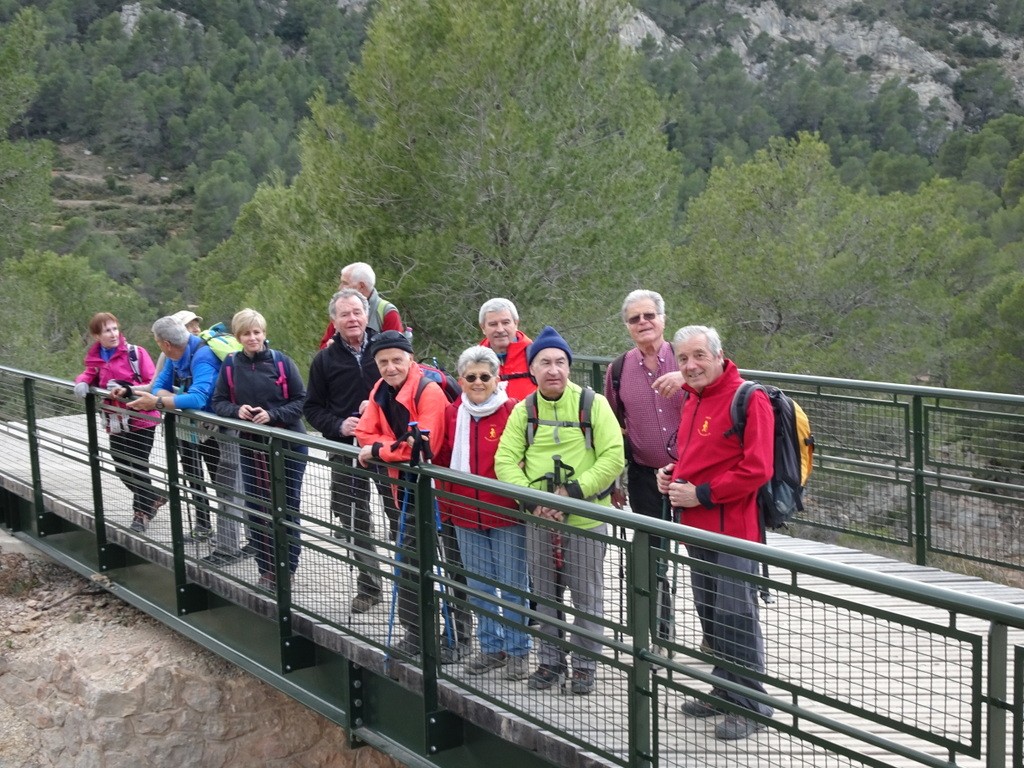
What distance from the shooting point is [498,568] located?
16.0 ft

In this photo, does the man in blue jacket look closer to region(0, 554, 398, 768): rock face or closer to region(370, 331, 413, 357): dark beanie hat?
region(0, 554, 398, 768): rock face

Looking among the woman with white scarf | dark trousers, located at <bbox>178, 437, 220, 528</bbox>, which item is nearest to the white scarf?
the woman with white scarf

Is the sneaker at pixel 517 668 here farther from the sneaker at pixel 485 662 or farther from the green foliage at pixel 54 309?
the green foliage at pixel 54 309

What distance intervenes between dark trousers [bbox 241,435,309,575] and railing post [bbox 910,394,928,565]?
353 centimetres

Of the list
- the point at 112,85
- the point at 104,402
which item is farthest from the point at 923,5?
the point at 104,402

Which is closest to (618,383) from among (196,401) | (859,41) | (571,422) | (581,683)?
(571,422)

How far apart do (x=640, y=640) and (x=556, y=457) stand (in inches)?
39.1

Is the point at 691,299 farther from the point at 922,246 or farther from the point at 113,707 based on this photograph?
the point at 113,707

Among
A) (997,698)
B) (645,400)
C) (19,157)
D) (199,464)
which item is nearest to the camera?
(997,698)

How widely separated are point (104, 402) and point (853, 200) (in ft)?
65.3

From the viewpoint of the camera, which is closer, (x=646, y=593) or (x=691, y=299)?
(x=646, y=593)

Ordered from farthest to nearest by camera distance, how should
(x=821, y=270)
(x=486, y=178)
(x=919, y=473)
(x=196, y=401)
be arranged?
(x=821, y=270) → (x=486, y=178) → (x=196, y=401) → (x=919, y=473)

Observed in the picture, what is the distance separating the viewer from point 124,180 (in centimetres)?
6850

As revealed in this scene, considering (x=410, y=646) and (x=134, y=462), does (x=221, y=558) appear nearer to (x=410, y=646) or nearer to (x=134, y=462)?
(x=134, y=462)
